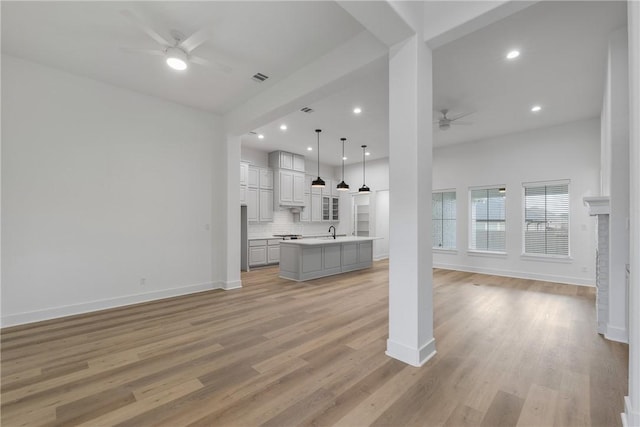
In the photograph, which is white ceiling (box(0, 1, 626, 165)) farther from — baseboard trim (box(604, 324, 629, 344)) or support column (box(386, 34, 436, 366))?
baseboard trim (box(604, 324, 629, 344))

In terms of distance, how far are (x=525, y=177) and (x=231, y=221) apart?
21.2 feet

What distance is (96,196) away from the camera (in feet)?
13.5

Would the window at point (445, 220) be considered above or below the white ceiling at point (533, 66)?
below

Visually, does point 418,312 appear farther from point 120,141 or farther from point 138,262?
point 120,141

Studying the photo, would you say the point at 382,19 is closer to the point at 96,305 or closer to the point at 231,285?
the point at 231,285

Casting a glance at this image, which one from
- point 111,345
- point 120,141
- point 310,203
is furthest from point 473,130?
point 111,345

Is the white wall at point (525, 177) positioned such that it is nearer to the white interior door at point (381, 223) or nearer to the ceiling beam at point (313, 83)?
the white interior door at point (381, 223)

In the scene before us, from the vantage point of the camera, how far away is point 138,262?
176 inches

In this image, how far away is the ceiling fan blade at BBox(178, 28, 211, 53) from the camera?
271cm

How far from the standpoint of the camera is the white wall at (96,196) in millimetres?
3535

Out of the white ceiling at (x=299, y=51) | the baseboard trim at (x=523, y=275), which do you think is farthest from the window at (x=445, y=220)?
the white ceiling at (x=299, y=51)

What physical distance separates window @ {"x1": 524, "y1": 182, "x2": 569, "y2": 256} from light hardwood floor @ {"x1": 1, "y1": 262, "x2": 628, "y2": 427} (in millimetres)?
2312

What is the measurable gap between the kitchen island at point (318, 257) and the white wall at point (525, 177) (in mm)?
2387

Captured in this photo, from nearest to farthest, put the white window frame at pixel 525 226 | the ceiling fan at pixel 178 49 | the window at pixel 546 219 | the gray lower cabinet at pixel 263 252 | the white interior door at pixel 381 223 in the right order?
the ceiling fan at pixel 178 49 → the white window frame at pixel 525 226 → the window at pixel 546 219 → the gray lower cabinet at pixel 263 252 → the white interior door at pixel 381 223
